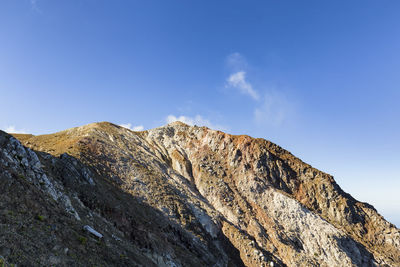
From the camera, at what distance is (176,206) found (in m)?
43.8

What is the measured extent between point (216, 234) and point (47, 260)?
1441 inches

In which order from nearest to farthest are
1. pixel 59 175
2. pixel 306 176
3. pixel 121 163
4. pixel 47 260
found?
pixel 47 260 → pixel 59 175 → pixel 121 163 → pixel 306 176

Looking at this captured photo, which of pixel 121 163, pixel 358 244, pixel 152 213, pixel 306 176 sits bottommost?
pixel 152 213

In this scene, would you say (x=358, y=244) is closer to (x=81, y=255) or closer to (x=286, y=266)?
(x=286, y=266)

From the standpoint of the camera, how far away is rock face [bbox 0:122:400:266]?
16.7 m

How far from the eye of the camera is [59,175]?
29.8 m

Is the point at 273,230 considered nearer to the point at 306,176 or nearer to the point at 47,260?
the point at 306,176

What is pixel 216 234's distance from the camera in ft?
143

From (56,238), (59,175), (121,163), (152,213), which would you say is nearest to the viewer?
(56,238)

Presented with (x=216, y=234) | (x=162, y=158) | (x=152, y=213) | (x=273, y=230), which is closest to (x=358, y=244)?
(x=273, y=230)

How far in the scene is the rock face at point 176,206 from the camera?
657 inches

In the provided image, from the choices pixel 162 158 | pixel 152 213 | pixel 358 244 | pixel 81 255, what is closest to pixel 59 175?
pixel 152 213

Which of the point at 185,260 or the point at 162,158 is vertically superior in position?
the point at 162,158

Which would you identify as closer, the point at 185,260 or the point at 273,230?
the point at 185,260
